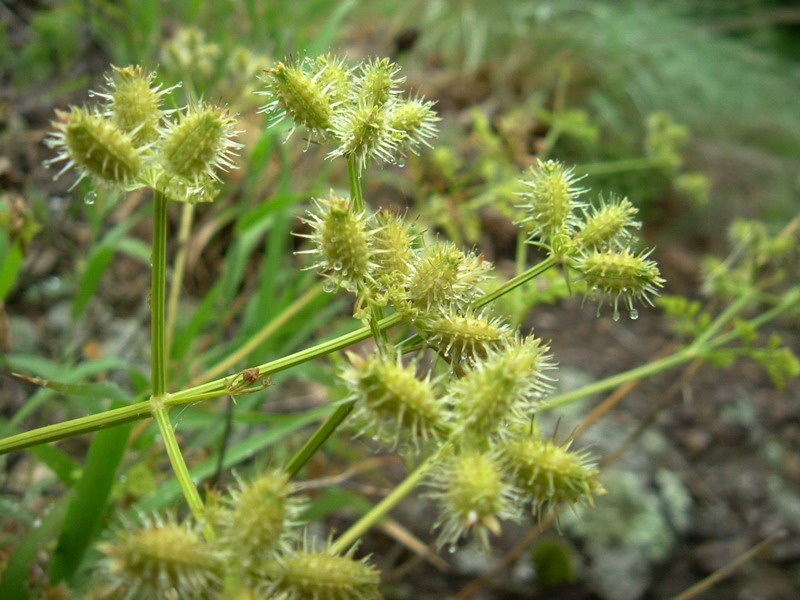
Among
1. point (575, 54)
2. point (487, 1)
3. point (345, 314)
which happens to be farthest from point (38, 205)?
point (487, 1)

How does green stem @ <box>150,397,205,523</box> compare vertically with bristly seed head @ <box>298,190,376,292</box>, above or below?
below

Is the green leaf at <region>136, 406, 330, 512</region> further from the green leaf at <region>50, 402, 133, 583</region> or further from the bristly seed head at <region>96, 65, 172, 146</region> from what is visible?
the bristly seed head at <region>96, 65, 172, 146</region>

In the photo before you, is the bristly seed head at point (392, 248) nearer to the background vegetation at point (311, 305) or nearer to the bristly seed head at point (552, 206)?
the bristly seed head at point (552, 206)

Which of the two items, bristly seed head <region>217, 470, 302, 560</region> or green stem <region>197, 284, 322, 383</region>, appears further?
green stem <region>197, 284, 322, 383</region>

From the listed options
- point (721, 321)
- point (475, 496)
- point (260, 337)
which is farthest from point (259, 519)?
point (721, 321)

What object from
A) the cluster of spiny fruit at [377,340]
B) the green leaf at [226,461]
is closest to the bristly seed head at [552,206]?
the cluster of spiny fruit at [377,340]

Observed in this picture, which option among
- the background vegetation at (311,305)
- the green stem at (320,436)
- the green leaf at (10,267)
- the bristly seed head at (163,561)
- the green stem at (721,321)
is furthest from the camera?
the green stem at (721,321)

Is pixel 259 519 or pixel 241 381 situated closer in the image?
pixel 259 519

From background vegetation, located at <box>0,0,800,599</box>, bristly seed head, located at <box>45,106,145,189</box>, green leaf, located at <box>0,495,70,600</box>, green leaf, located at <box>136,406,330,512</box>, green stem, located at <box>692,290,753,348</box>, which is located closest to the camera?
bristly seed head, located at <box>45,106,145,189</box>

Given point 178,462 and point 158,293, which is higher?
point 158,293

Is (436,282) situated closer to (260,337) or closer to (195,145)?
(195,145)

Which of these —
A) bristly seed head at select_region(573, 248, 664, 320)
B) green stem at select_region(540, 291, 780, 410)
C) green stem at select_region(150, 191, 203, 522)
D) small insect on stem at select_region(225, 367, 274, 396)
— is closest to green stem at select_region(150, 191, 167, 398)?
green stem at select_region(150, 191, 203, 522)

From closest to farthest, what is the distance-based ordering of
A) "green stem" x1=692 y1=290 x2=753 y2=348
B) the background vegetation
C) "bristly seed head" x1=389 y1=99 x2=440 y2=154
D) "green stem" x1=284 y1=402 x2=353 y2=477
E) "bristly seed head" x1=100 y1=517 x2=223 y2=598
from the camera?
1. "bristly seed head" x1=100 y1=517 x2=223 y2=598
2. "green stem" x1=284 y1=402 x2=353 y2=477
3. "bristly seed head" x1=389 y1=99 x2=440 y2=154
4. the background vegetation
5. "green stem" x1=692 y1=290 x2=753 y2=348

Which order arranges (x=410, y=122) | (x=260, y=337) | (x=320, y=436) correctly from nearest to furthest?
1. (x=320, y=436)
2. (x=410, y=122)
3. (x=260, y=337)
